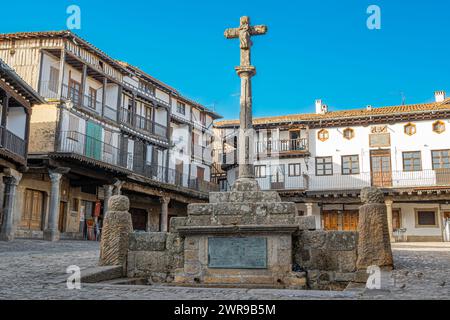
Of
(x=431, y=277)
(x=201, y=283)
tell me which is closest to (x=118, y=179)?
(x=201, y=283)

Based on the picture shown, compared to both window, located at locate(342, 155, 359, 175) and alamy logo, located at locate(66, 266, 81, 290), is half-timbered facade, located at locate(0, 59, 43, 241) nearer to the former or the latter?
alamy logo, located at locate(66, 266, 81, 290)

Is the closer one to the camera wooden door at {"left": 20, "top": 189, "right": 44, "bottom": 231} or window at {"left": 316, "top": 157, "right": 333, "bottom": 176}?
wooden door at {"left": 20, "top": 189, "right": 44, "bottom": 231}

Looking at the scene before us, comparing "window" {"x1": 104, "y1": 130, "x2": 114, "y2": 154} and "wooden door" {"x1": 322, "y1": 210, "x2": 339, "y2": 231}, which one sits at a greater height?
"window" {"x1": 104, "y1": 130, "x2": 114, "y2": 154}

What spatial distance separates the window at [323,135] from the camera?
1214 inches

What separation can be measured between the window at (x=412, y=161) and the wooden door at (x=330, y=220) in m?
5.18

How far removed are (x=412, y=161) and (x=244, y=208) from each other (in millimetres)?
23149

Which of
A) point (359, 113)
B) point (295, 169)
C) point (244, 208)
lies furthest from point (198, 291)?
point (359, 113)

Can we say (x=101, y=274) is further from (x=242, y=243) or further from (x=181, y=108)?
(x=181, y=108)

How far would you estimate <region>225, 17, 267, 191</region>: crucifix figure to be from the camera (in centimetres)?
909

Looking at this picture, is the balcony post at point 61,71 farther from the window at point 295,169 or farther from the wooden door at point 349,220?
the wooden door at point 349,220

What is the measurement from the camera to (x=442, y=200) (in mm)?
28062

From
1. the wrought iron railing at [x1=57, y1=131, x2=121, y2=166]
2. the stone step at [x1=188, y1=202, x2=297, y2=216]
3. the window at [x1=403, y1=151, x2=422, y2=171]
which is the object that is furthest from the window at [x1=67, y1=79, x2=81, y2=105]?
the window at [x1=403, y1=151, x2=422, y2=171]

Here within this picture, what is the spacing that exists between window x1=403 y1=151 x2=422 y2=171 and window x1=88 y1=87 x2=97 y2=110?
18.7 m
